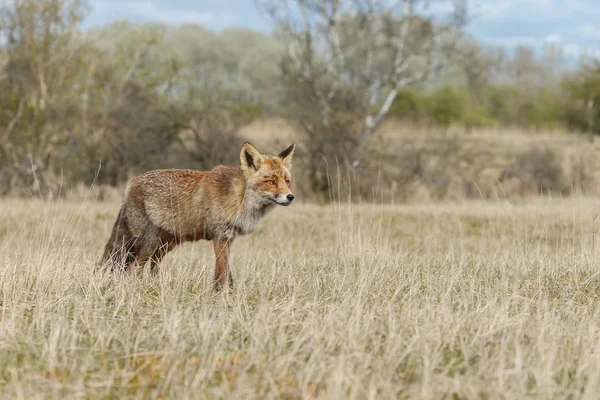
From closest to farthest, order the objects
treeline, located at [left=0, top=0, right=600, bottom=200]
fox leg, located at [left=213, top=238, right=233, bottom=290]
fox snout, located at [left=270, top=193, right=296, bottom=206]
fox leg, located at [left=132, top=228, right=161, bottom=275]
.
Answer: fox leg, located at [left=213, top=238, right=233, bottom=290]
fox snout, located at [left=270, top=193, right=296, bottom=206]
fox leg, located at [left=132, top=228, right=161, bottom=275]
treeline, located at [left=0, top=0, right=600, bottom=200]

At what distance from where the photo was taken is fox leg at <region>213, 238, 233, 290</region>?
248 inches

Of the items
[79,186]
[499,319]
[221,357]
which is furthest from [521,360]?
[79,186]

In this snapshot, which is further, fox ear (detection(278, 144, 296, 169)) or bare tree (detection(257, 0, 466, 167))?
bare tree (detection(257, 0, 466, 167))

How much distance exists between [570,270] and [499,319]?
2.37 m

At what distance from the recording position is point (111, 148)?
17.7 metres

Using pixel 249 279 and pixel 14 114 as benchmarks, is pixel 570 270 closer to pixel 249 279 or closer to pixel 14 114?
pixel 249 279

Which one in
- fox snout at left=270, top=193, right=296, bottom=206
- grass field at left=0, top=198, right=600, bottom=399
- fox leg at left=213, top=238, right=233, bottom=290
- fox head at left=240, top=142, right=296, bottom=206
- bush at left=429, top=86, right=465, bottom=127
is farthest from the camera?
bush at left=429, top=86, right=465, bottom=127

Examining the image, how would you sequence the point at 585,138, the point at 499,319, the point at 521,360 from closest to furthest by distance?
the point at 521,360 → the point at 499,319 → the point at 585,138

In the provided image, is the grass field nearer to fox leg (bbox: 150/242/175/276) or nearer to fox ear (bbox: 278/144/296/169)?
fox leg (bbox: 150/242/175/276)

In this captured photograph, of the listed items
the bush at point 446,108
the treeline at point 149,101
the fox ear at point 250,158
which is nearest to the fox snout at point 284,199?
the fox ear at point 250,158

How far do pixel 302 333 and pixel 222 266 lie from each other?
79.3 inches

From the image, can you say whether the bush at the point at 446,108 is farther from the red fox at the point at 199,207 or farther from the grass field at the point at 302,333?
the red fox at the point at 199,207

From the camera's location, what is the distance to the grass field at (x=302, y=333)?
3836 millimetres

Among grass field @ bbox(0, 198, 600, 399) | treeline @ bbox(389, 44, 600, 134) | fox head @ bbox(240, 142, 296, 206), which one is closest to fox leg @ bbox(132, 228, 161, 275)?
grass field @ bbox(0, 198, 600, 399)
